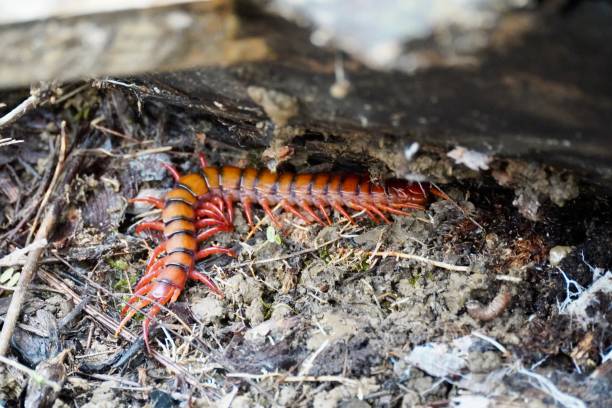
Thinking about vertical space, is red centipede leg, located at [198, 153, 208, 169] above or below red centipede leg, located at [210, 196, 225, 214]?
above

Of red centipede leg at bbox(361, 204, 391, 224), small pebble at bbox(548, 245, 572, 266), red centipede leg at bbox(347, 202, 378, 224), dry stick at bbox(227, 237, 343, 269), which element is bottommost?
dry stick at bbox(227, 237, 343, 269)

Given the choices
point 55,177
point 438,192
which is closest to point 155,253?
point 55,177

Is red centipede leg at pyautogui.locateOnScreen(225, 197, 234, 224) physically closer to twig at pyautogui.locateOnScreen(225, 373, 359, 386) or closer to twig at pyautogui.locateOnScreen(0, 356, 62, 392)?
twig at pyautogui.locateOnScreen(225, 373, 359, 386)

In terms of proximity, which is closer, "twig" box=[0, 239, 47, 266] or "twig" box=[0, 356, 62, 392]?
"twig" box=[0, 356, 62, 392]

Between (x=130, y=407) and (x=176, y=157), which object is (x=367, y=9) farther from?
(x=176, y=157)

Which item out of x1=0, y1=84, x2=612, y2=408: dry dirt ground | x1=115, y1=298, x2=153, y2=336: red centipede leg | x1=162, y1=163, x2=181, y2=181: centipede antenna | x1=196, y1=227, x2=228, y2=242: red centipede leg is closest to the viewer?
x1=0, y1=84, x2=612, y2=408: dry dirt ground

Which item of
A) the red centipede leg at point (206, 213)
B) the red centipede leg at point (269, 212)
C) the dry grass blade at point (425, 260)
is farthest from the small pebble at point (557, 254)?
the red centipede leg at point (206, 213)

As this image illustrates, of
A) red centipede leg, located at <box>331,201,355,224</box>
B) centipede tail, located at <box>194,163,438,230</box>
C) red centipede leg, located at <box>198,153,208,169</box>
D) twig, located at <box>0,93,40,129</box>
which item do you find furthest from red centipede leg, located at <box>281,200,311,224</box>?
twig, located at <box>0,93,40,129</box>
